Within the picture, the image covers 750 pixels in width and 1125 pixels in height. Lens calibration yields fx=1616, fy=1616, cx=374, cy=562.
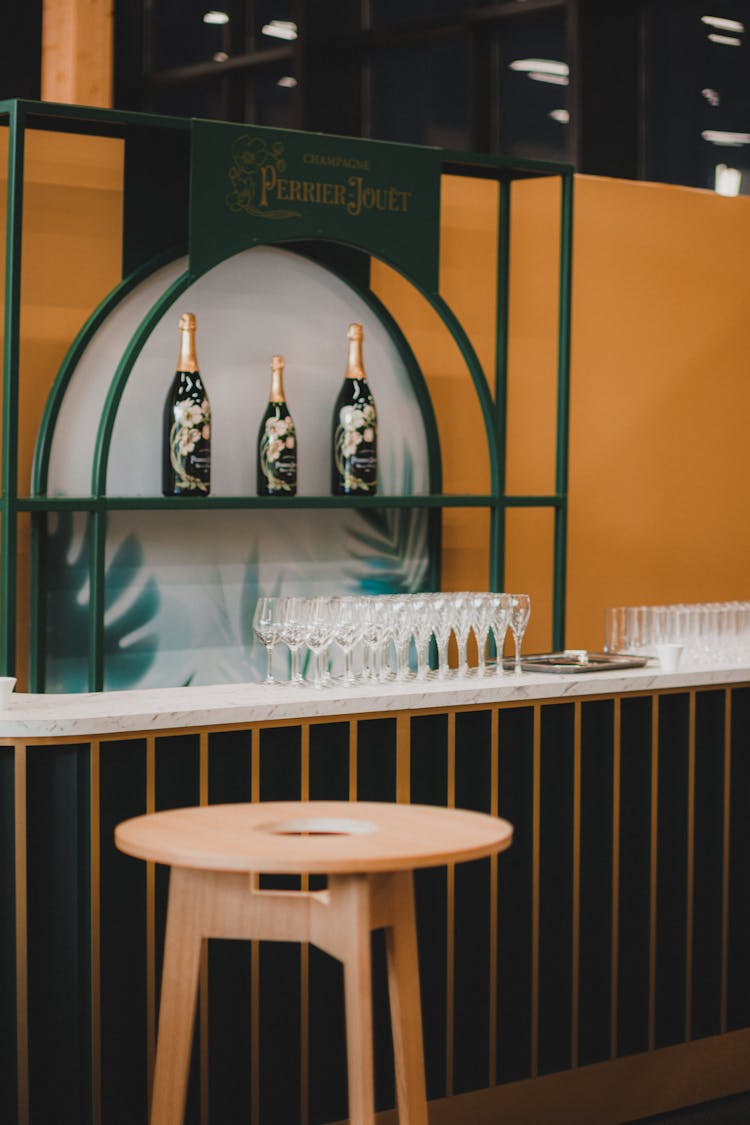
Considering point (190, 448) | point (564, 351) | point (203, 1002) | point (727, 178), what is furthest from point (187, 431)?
point (727, 178)

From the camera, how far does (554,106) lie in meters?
5.41

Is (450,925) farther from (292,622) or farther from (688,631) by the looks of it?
(688,631)

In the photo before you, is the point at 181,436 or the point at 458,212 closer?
the point at 181,436

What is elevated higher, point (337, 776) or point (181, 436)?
point (181, 436)

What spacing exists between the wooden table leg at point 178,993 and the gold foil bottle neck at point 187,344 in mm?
1487

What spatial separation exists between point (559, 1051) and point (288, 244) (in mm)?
1878

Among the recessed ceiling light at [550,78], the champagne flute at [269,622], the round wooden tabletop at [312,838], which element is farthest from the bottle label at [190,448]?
the recessed ceiling light at [550,78]

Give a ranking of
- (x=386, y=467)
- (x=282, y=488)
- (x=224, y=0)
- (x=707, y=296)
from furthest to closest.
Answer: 1. (x=224, y=0)
2. (x=707, y=296)
3. (x=386, y=467)
4. (x=282, y=488)

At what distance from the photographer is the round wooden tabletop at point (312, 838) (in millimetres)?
2098

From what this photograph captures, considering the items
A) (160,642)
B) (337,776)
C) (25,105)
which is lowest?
(337,776)

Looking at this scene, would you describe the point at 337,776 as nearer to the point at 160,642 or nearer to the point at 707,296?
the point at 160,642

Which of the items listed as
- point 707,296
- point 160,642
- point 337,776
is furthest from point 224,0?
point 337,776

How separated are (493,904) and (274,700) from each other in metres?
0.69

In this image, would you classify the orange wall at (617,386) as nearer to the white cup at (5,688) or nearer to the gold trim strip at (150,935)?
the gold trim strip at (150,935)
